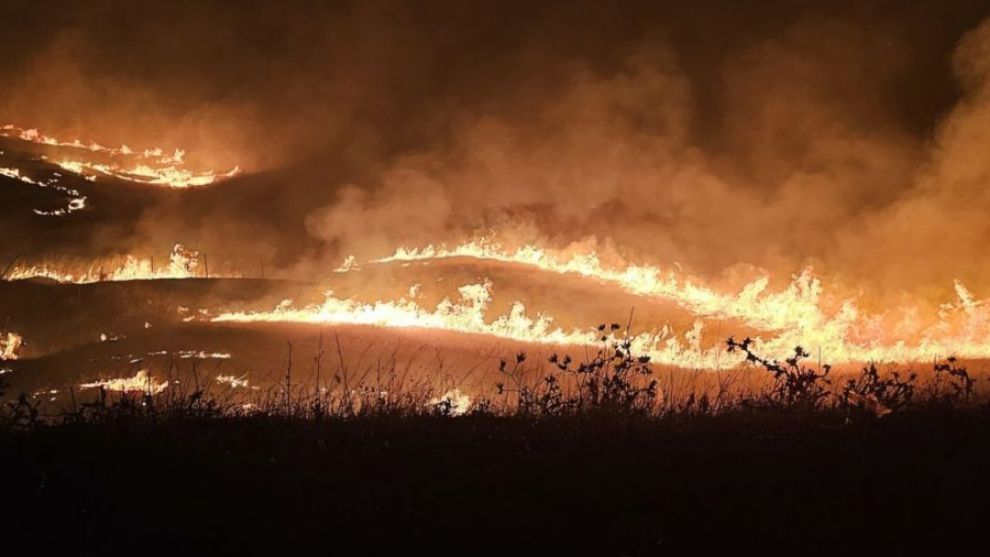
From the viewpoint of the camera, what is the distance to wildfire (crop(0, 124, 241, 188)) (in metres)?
34.1

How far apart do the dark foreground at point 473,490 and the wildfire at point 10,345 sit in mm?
16931

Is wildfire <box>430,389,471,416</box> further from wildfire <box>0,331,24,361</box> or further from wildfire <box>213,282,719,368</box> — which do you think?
wildfire <box>0,331,24,361</box>

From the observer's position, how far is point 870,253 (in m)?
22.1

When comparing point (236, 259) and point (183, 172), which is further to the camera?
point (183, 172)

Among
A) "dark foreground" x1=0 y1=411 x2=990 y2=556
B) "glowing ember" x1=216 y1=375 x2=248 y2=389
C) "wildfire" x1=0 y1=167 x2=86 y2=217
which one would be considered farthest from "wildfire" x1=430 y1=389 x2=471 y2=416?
"wildfire" x1=0 y1=167 x2=86 y2=217

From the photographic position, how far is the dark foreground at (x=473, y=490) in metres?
5.43

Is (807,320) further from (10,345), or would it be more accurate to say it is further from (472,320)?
(10,345)

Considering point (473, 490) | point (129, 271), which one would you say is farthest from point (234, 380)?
point (473, 490)

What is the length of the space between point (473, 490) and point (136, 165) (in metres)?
33.3

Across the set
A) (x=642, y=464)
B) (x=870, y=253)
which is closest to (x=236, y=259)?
(x=870, y=253)

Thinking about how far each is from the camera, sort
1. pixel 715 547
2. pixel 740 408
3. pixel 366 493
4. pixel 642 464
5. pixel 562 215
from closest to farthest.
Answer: pixel 715 547
pixel 366 493
pixel 642 464
pixel 740 408
pixel 562 215

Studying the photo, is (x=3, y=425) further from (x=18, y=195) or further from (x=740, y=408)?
(x=18, y=195)

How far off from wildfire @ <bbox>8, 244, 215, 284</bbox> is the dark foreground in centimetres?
2105

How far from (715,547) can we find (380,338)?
15275mm
